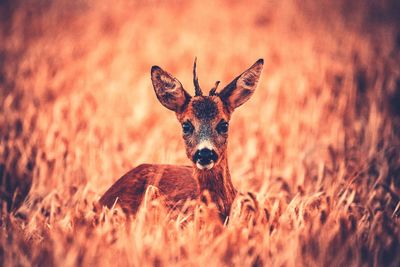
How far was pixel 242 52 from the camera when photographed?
1034cm

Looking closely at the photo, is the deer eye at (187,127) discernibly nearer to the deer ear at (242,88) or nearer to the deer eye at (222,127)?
the deer eye at (222,127)

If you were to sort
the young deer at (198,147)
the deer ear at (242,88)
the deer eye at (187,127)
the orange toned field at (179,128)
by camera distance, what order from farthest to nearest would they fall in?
the deer ear at (242,88)
the deer eye at (187,127)
the young deer at (198,147)
the orange toned field at (179,128)

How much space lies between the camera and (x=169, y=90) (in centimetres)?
447

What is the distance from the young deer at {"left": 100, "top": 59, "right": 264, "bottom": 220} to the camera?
423 centimetres

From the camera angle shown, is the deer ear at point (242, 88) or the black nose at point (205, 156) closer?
the black nose at point (205, 156)

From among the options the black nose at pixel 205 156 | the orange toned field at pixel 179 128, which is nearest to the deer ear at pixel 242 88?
the black nose at pixel 205 156

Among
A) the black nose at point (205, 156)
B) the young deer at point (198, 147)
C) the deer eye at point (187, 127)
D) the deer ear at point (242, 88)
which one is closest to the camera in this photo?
the black nose at point (205, 156)

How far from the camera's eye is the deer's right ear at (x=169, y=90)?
4434 mm

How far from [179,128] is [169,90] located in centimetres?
300

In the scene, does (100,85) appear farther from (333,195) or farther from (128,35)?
(333,195)

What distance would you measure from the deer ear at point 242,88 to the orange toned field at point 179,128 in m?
0.92

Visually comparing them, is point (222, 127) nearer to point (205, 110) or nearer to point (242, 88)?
point (205, 110)

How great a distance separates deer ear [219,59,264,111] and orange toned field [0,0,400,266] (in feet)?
3.03

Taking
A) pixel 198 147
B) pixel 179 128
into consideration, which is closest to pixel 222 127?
pixel 198 147
